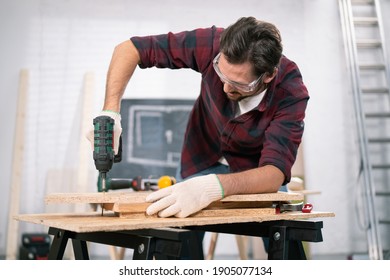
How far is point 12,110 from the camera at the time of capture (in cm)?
418

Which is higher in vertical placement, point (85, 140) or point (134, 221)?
point (85, 140)

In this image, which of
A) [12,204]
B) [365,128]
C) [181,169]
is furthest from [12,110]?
[365,128]

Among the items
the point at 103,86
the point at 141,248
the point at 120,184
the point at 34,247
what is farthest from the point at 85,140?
the point at 141,248

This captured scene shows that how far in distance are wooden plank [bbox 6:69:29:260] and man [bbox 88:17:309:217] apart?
7.47ft

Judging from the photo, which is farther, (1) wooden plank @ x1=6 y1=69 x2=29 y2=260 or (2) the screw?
(1) wooden plank @ x1=6 y1=69 x2=29 y2=260

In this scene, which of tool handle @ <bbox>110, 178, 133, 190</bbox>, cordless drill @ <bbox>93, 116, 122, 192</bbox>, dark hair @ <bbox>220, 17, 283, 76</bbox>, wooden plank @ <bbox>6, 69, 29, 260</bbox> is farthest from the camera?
wooden plank @ <bbox>6, 69, 29, 260</bbox>

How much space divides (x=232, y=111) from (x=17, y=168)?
255 centimetres

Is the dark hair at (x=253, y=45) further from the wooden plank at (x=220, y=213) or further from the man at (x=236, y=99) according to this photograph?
the wooden plank at (x=220, y=213)

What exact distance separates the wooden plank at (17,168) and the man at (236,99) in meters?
2.28

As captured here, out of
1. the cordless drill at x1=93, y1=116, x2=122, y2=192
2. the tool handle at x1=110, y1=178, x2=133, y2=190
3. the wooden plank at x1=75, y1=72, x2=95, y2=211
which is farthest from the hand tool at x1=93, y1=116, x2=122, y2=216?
the wooden plank at x1=75, y1=72, x2=95, y2=211

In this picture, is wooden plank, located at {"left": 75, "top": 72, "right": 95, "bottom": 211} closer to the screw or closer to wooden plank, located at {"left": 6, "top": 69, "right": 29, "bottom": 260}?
wooden plank, located at {"left": 6, "top": 69, "right": 29, "bottom": 260}

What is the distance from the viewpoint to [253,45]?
66.8 inches

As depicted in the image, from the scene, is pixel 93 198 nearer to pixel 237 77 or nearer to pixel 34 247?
pixel 237 77

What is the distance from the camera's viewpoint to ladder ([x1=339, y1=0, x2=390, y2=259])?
4121 millimetres
